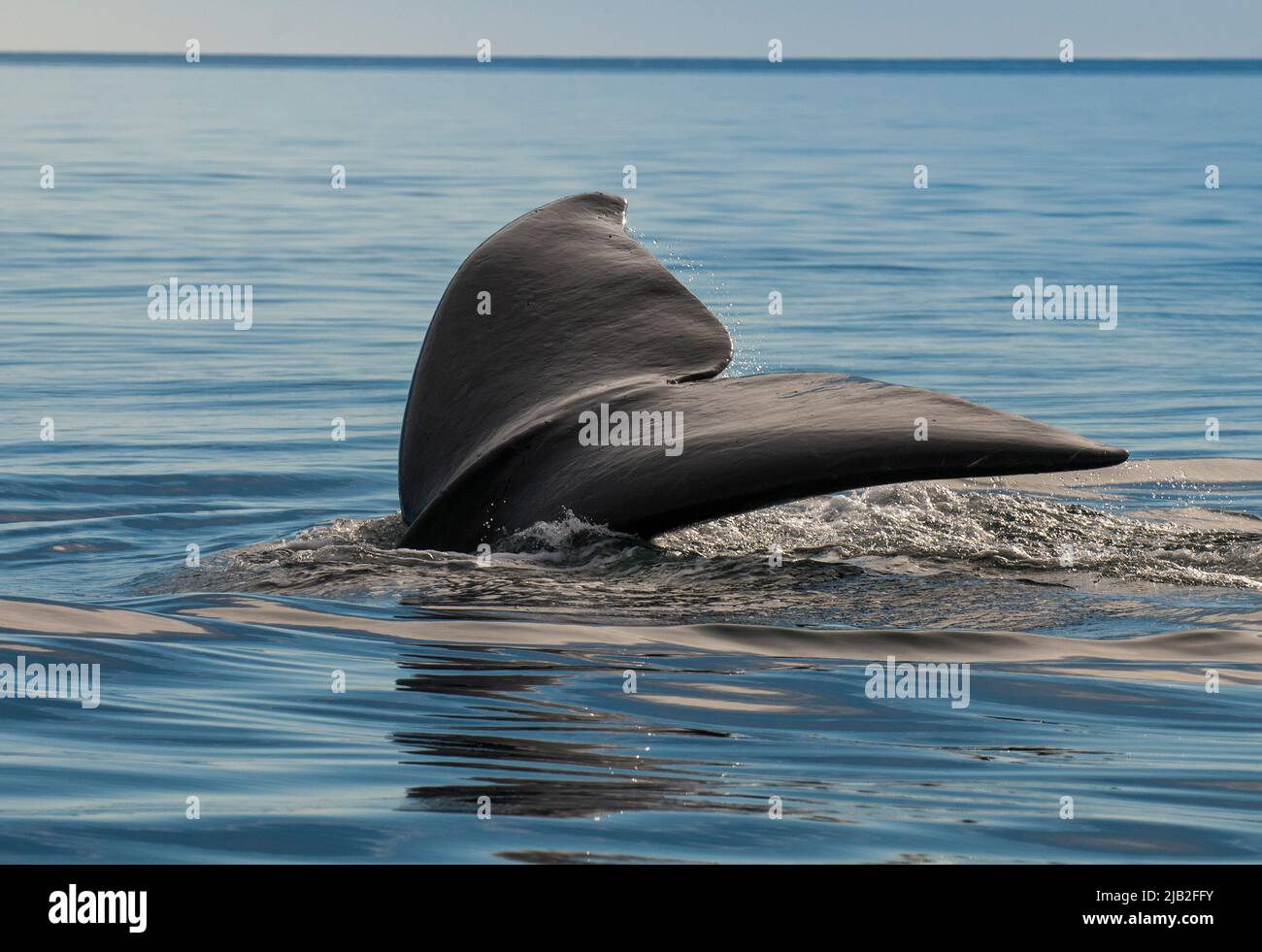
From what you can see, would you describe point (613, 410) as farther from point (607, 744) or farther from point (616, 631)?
point (607, 744)

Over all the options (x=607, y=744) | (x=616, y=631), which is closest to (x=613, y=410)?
(x=616, y=631)

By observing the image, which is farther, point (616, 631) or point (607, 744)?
point (616, 631)

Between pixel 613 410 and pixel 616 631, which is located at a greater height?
pixel 613 410

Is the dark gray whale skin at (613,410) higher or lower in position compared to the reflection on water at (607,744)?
higher

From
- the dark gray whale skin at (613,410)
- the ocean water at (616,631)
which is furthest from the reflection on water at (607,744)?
the dark gray whale skin at (613,410)

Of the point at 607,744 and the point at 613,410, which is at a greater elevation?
the point at 613,410

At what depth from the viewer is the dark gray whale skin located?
542 centimetres

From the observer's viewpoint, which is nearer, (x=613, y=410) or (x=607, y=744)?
(x=607, y=744)

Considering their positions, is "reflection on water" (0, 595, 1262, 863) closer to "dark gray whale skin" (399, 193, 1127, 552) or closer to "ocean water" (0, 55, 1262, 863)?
"ocean water" (0, 55, 1262, 863)

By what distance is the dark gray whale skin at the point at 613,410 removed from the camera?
5418mm

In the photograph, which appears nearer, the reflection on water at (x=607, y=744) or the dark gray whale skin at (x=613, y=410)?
the reflection on water at (x=607, y=744)

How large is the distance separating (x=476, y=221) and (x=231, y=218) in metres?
3.80

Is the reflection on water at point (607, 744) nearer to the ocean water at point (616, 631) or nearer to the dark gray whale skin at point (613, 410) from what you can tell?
the ocean water at point (616, 631)

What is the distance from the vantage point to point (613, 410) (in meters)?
6.26
